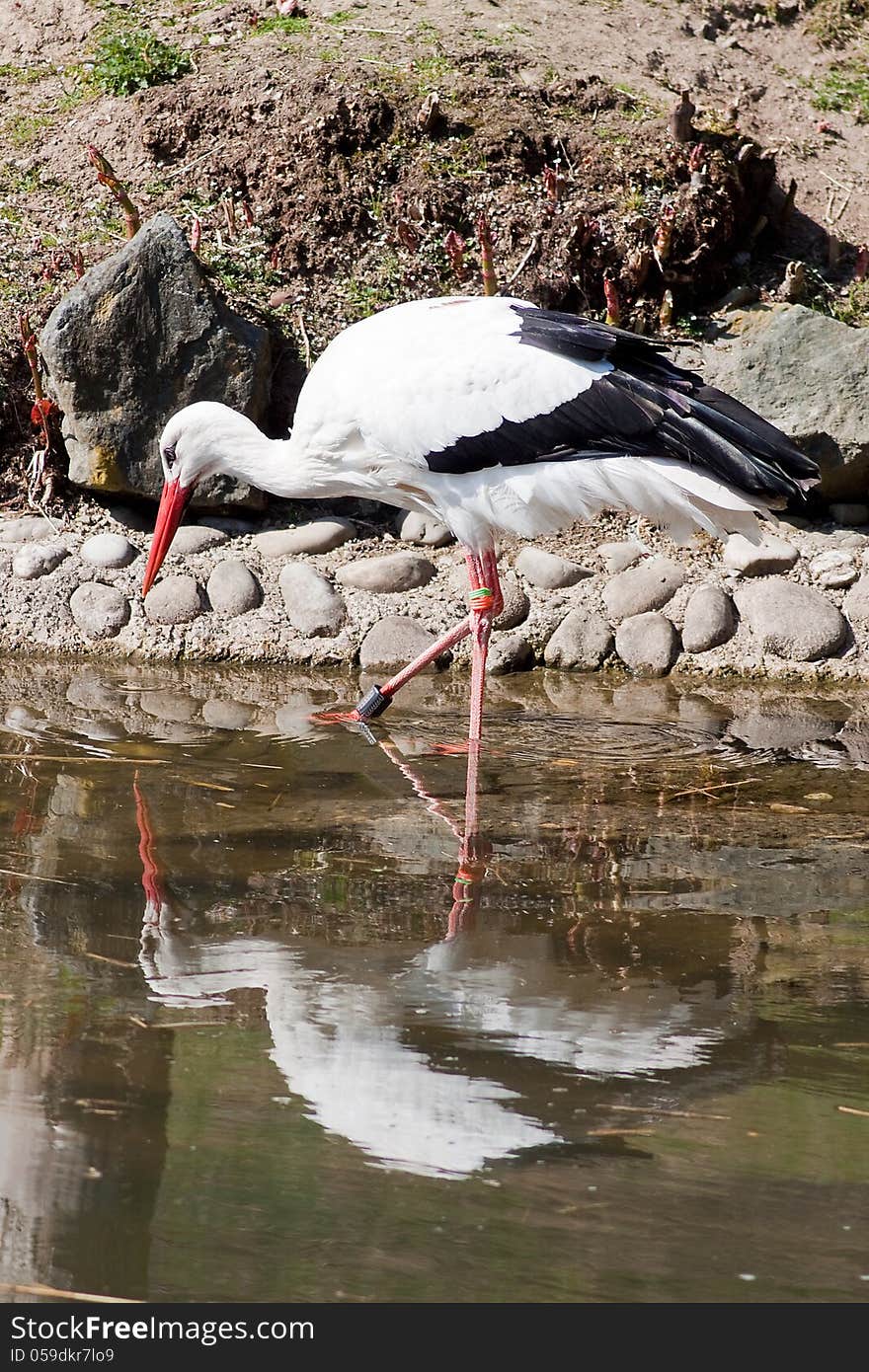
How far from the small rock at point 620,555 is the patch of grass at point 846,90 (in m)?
5.00

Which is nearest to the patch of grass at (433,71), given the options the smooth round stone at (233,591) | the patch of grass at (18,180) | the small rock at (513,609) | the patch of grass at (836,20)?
the patch of grass at (18,180)

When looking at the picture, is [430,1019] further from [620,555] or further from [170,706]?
[620,555]

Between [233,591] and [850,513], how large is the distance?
3.20 m

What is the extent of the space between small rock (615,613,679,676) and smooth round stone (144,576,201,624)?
6.82 ft

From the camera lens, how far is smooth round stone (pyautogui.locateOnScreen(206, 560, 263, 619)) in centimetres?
720

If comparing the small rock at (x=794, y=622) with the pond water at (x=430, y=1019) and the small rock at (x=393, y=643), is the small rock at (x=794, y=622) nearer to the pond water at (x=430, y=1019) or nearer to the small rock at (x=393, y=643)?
the pond water at (x=430, y=1019)

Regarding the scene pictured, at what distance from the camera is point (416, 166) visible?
29.8ft

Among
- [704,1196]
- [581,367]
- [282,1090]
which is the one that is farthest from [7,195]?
[704,1196]

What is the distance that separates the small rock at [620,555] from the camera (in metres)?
7.39

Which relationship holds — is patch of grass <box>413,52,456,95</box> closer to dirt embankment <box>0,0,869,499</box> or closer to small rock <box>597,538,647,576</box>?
dirt embankment <box>0,0,869,499</box>

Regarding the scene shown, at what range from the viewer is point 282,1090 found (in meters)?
2.87

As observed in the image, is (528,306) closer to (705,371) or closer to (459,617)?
(459,617)

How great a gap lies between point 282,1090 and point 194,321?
5682 millimetres

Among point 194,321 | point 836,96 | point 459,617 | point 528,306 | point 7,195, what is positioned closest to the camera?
point 528,306
